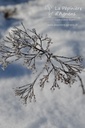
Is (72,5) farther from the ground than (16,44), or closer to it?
farther from the ground

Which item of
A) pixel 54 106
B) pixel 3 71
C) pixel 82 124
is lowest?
pixel 82 124

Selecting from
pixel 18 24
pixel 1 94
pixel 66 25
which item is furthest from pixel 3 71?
pixel 66 25

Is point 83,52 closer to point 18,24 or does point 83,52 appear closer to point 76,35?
point 76,35

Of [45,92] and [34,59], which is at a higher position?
[34,59]

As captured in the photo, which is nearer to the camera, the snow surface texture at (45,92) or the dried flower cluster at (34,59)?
the dried flower cluster at (34,59)

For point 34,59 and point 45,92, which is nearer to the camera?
point 34,59

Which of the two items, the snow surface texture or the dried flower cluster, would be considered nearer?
the dried flower cluster

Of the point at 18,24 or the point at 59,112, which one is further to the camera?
the point at 18,24

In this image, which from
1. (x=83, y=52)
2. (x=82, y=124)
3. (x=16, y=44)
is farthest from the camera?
(x=83, y=52)
